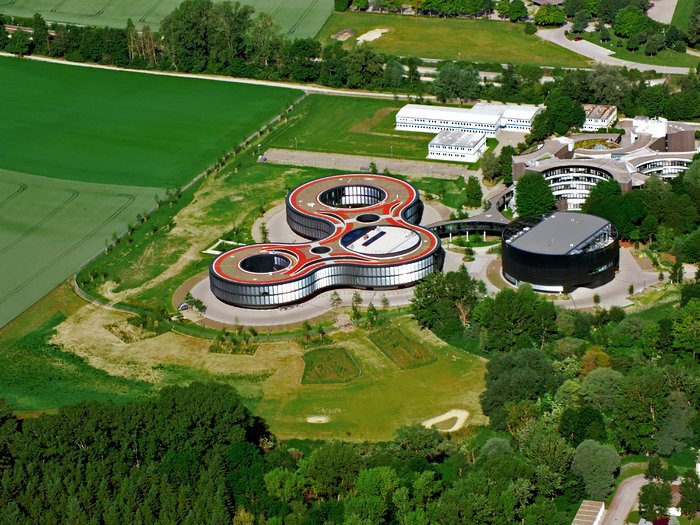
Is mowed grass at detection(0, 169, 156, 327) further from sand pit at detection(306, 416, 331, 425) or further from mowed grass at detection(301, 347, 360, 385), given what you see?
sand pit at detection(306, 416, 331, 425)

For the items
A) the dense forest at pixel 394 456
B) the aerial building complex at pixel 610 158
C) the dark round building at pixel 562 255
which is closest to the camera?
the dense forest at pixel 394 456

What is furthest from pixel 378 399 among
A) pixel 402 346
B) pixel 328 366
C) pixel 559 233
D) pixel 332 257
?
pixel 559 233

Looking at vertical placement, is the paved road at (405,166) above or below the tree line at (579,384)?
below

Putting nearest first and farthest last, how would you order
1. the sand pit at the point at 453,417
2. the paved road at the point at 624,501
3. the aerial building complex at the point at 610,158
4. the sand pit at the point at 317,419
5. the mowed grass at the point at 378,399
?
the paved road at the point at 624,501 < the sand pit at the point at 453,417 < the mowed grass at the point at 378,399 < the sand pit at the point at 317,419 < the aerial building complex at the point at 610,158

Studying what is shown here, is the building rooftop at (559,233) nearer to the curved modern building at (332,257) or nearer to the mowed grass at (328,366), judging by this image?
the curved modern building at (332,257)

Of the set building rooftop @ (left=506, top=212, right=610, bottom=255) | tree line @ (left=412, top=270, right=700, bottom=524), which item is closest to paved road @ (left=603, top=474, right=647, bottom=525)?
tree line @ (left=412, top=270, right=700, bottom=524)

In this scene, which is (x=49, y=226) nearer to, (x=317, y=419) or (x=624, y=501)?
(x=317, y=419)

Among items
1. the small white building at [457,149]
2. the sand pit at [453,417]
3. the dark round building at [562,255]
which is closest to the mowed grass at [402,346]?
the sand pit at [453,417]
